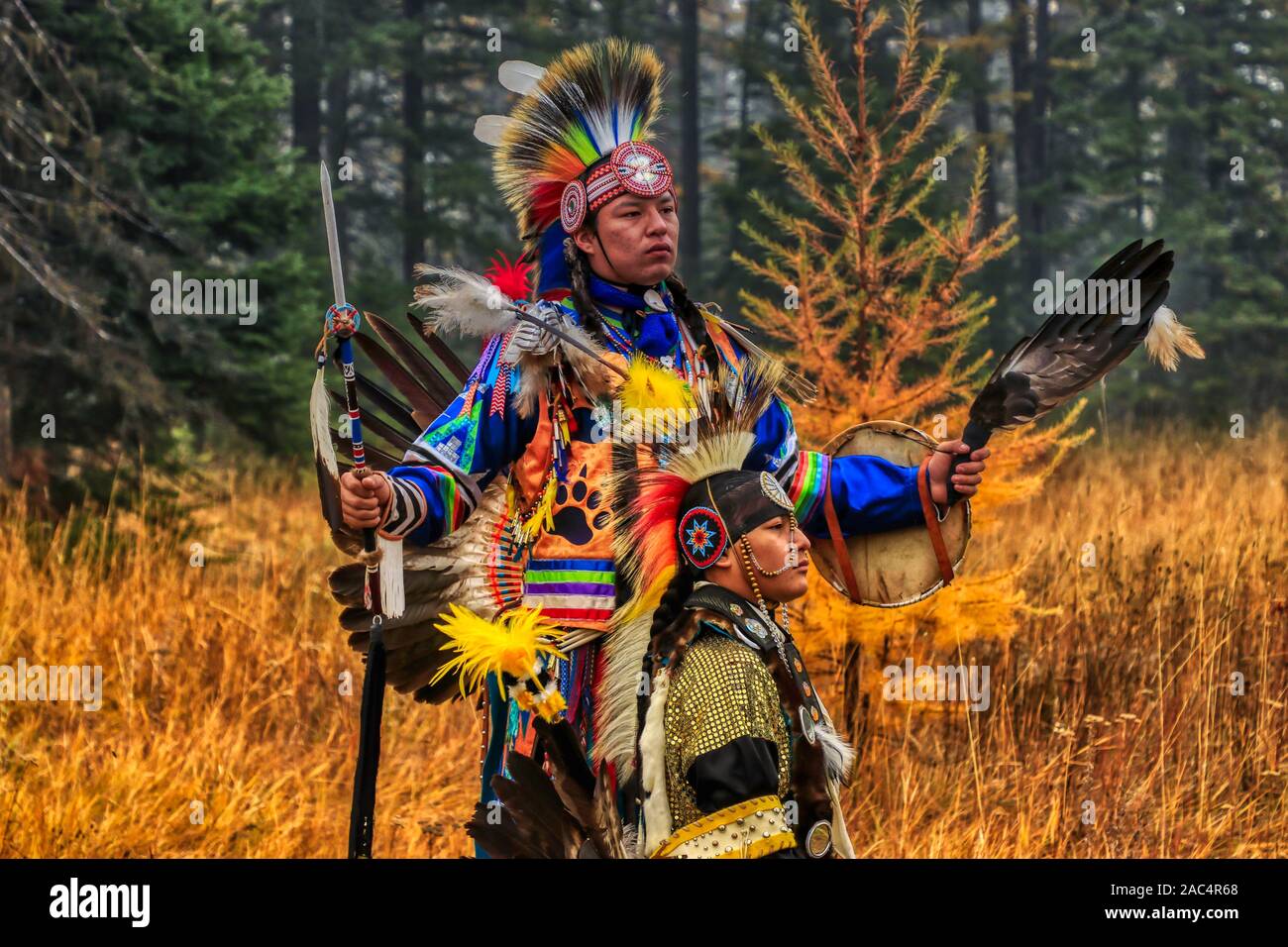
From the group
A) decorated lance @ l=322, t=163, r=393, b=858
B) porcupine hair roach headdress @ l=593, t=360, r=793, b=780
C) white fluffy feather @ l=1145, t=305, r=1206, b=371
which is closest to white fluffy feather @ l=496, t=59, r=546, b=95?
decorated lance @ l=322, t=163, r=393, b=858

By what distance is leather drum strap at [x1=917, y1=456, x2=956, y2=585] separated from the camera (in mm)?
3455

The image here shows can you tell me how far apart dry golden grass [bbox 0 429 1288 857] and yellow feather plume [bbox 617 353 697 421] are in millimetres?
2288

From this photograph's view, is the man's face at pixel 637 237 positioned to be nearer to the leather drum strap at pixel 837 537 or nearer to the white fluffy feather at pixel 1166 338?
the leather drum strap at pixel 837 537

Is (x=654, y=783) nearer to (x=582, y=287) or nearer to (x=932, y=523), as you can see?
(x=932, y=523)

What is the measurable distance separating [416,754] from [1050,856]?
8.34ft

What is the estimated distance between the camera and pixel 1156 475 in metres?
9.36

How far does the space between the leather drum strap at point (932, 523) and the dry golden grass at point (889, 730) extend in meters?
1.63

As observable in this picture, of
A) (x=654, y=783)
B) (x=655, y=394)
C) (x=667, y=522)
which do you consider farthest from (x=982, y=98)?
(x=654, y=783)

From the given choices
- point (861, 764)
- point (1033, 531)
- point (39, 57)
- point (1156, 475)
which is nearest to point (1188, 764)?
point (861, 764)

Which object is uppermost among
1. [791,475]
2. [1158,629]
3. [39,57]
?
[39,57]

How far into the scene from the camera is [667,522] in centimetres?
308

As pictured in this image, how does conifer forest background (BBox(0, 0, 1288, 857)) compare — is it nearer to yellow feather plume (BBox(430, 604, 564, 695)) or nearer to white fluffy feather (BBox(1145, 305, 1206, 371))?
white fluffy feather (BBox(1145, 305, 1206, 371))

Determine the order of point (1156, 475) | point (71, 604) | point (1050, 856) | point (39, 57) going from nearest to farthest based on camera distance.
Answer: point (1050, 856)
point (71, 604)
point (39, 57)
point (1156, 475)

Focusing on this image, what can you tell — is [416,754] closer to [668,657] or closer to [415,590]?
[415,590]
